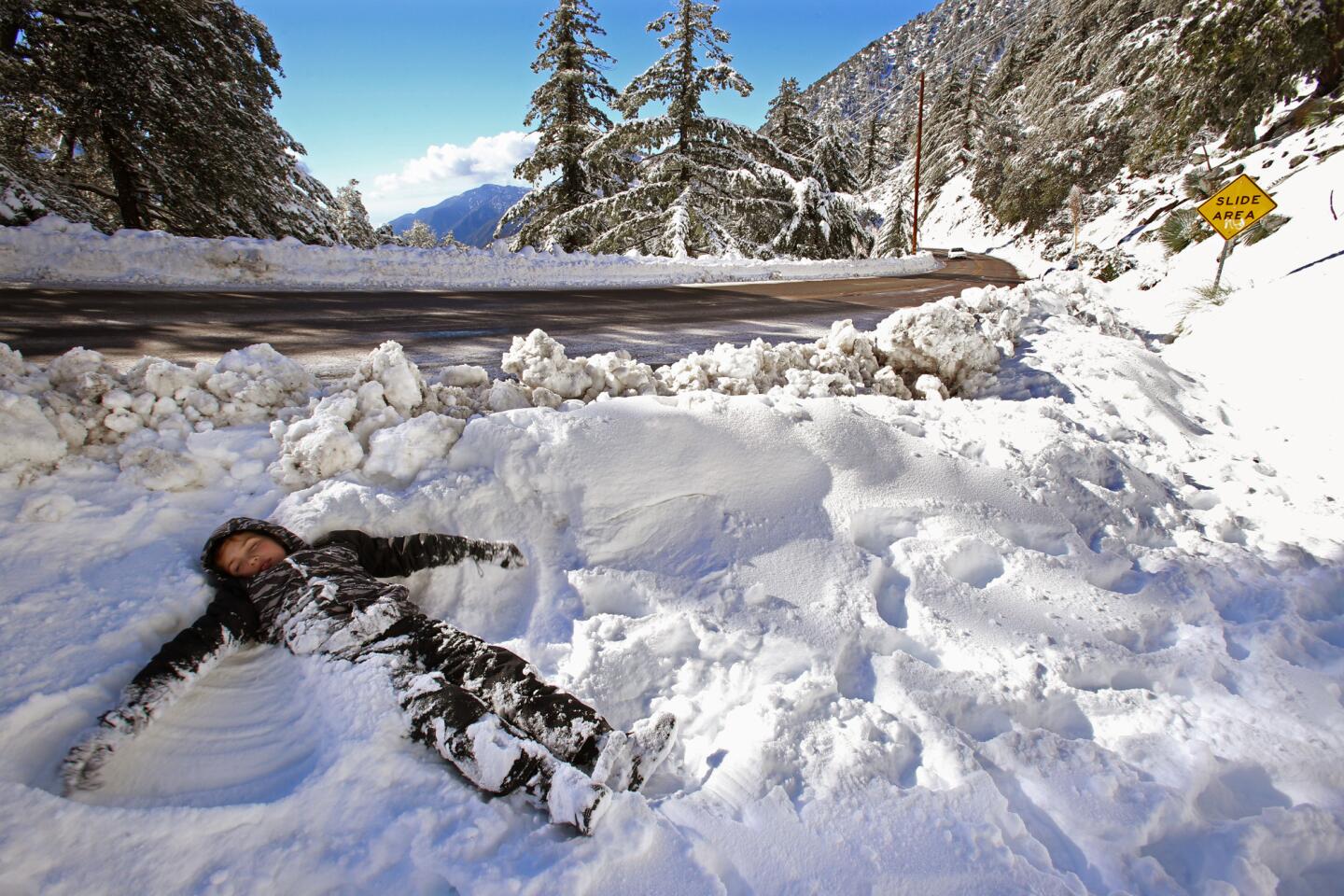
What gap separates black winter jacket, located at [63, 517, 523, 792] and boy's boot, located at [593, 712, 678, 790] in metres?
1.07

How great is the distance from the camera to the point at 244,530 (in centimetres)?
250

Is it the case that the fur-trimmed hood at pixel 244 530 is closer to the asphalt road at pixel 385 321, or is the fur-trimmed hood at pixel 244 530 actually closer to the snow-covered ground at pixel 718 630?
the snow-covered ground at pixel 718 630

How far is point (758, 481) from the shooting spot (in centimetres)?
324

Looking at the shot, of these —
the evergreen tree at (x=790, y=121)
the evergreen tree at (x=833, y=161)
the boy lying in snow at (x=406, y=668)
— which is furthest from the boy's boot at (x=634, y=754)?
the evergreen tree at (x=790, y=121)

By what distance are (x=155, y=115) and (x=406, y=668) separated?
45.8 feet

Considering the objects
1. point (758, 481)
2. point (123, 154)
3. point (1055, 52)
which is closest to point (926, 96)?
point (1055, 52)

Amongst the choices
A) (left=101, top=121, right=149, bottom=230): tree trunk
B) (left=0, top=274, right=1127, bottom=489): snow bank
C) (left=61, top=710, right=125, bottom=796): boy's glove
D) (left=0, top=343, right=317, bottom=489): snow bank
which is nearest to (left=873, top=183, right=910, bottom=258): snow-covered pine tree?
(left=101, top=121, right=149, bottom=230): tree trunk

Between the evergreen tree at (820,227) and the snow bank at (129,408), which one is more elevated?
the evergreen tree at (820,227)

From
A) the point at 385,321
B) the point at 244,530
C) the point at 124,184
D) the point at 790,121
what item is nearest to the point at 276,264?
the point at 385,321

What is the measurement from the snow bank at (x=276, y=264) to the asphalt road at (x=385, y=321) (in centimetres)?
108

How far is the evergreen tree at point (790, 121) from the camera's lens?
960 inches

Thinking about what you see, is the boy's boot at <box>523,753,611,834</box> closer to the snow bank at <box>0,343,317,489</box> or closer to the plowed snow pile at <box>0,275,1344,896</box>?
the plowed snow pile at <box>0,275,1344,896</box>

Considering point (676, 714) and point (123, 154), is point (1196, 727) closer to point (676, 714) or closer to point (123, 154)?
point (676, 714)

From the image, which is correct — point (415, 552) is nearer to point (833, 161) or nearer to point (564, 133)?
point (564, 133)
